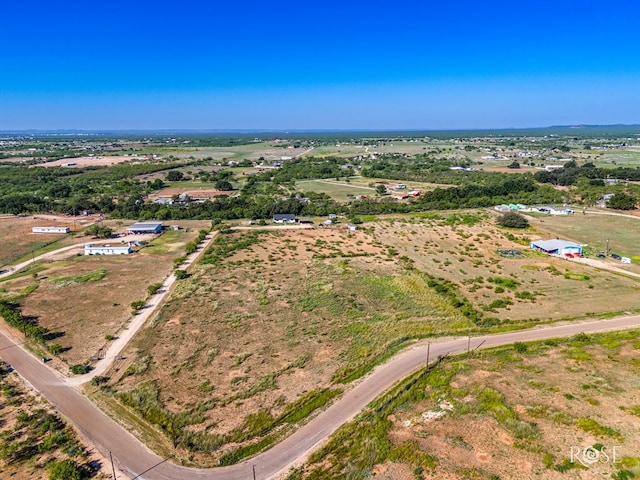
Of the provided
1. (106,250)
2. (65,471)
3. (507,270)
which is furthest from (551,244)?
(106,250)

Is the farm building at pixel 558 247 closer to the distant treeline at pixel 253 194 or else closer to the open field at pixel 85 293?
the distant treeline at pixel 253 194

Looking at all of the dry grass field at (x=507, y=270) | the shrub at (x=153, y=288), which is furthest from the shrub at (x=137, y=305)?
the dry grass field at (x=507, y=270)

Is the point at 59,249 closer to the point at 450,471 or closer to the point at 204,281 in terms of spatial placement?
the point at 204,281

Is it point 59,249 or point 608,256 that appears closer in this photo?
point 608,256

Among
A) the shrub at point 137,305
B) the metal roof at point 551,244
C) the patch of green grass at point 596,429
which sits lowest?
the shrub at point 137,305

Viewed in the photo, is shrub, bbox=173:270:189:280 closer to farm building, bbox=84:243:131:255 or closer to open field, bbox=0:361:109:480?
farm building, bbox=84:243:131:255

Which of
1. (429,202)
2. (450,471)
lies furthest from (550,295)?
(429,202)
